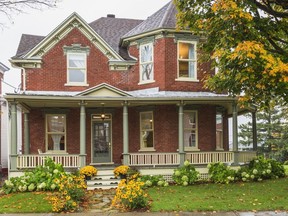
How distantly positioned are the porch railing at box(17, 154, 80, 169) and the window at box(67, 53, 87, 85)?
424cm

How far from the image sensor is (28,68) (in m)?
18.2

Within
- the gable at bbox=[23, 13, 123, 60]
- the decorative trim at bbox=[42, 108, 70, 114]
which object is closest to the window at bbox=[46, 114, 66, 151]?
the decorative trim at bbox=[42, 108, 70, 114]

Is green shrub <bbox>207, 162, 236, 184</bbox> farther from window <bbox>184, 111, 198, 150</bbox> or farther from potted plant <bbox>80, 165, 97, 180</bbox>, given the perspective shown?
potted plant <bbox>80, 165, 97, 180</bbox>

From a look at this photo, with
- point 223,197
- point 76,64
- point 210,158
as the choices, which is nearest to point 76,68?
point 76,64

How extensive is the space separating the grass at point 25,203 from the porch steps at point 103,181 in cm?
246

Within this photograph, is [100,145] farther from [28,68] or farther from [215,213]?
[215,213]

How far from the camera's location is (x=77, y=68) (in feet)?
61.6

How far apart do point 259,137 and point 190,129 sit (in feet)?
72.6

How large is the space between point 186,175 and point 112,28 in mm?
11228

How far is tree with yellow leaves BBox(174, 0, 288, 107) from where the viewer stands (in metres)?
10.5

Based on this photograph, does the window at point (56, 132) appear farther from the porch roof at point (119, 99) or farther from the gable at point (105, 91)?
the gable at point (105, 91)

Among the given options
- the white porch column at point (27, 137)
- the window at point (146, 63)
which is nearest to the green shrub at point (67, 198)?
the white porch column at point (27, 137)

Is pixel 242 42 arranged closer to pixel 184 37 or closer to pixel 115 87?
pixel 184 37

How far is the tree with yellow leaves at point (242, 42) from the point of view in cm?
1048
